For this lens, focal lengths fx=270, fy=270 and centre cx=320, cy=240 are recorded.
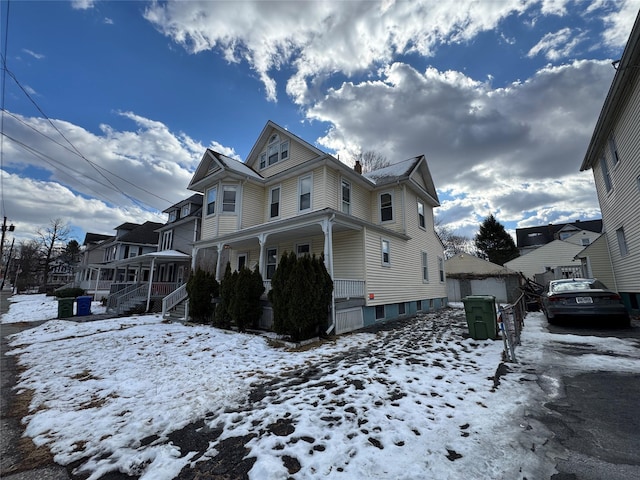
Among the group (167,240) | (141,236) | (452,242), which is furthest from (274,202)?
(452,242)

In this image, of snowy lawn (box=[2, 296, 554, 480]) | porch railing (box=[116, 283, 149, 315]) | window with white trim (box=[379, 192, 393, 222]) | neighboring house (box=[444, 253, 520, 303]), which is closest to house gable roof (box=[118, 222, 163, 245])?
porch railing (box=[116, 283, 149, 315])

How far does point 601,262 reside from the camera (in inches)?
478

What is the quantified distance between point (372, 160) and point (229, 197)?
16990 mm

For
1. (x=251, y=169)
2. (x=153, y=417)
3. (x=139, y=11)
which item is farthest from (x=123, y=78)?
(x=153, y=417)

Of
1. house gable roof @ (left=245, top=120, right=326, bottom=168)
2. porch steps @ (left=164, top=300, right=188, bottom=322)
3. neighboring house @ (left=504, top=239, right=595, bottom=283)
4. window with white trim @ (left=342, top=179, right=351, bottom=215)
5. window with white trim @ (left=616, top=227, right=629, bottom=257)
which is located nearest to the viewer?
Result: window with white trim @ (left=616, top=227, right=629, bottom=257)

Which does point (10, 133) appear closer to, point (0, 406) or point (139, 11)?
point (139, 11)

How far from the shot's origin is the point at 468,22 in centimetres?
981

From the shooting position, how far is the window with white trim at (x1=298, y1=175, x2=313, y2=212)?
12.8 m

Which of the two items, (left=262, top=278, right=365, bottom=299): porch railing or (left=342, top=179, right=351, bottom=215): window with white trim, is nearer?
(left=262, top=278, right=365, bottom=299): porch railing

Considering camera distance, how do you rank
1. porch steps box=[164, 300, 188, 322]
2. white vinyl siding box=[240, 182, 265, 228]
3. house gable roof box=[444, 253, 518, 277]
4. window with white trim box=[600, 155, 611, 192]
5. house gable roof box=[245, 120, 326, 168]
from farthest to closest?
house gable roof box=[444, 253, 518, 277]
white vinyl siding box=[240, 182, 265, 228]
house gable roof box=[245, 120, 326, 168]
porch steps box=[164, 300, 188, 322]
window with white trim box=[600, 155, 611, 192]

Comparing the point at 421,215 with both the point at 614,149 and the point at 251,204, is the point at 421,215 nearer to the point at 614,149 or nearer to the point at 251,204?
the point at 614,149

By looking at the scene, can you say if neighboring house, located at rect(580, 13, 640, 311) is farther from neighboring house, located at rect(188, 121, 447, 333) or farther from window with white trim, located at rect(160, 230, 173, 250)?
window with white trim, located at rect(160, 230, 173, 250)

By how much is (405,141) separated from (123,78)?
1669cm

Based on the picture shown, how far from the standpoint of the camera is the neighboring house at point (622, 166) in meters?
7.62
